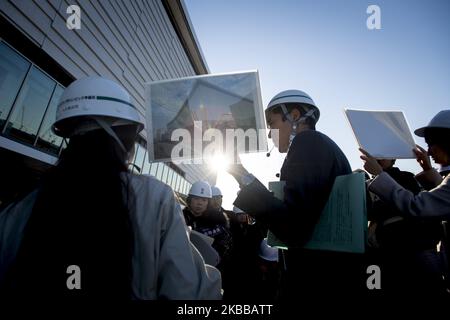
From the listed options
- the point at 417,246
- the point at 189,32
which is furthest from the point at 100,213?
the point at 189,32

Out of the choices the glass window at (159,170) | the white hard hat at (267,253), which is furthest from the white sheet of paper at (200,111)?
the glass window at (159,170)

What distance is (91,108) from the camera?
1.39 meters

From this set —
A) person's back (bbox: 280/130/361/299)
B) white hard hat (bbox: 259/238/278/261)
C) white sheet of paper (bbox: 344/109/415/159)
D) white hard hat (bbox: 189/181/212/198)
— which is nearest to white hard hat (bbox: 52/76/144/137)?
person's back (bbox: 280/130/361/299)

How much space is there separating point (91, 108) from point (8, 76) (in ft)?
11.8

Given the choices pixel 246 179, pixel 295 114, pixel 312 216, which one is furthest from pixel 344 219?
pixel 295 114

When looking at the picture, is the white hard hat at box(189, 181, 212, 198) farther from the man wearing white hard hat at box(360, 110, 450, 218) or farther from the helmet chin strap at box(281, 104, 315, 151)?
the man wearing white hard hat at box(360, 110, 450, 218)

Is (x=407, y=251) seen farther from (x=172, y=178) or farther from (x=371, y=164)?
(x=172, y=178)

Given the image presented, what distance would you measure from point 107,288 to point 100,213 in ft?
0.95

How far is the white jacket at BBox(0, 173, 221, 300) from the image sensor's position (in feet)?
3.30

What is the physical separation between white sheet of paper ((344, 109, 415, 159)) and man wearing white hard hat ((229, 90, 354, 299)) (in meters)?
0.28

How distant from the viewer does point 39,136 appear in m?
4.44

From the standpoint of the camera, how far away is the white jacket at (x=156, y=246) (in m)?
1.00
